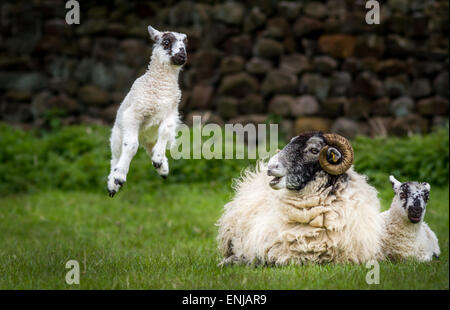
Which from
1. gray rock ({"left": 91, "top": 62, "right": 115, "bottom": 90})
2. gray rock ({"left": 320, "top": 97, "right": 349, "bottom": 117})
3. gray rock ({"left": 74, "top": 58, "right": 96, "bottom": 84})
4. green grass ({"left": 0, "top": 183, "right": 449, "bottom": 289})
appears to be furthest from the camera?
gray rock ({"left": 74, "top": 58, "right": 96, "bottom": 84})

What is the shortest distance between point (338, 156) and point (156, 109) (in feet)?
5.63

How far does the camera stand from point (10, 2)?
14.7 m

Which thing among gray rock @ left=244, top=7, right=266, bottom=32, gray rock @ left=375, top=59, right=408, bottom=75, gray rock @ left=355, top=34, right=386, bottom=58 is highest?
gray rock @ left=244, top=7, right=266, bottom=32

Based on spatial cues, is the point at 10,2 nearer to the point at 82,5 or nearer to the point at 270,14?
the point at 82,5

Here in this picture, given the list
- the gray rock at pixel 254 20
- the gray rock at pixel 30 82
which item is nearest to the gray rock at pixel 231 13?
the gray rock at pixel 254 20

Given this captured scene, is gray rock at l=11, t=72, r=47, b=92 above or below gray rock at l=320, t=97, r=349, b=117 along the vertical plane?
above

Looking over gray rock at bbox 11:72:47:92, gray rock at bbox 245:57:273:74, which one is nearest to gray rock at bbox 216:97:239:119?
gray rock at bbox 245:57:273:74

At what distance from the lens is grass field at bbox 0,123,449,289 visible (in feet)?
15.8

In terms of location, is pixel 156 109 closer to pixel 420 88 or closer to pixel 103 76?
pixel 420 88

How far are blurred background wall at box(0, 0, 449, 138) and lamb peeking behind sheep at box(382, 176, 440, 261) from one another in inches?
265

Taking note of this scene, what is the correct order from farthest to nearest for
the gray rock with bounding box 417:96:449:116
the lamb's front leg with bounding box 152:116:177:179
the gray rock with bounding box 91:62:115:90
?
the gray rock with bounding box 91:62:115:90, the gray rock with bounding box 417:96:449:116, the lamb's front leg with bounding box 152:116:177:179

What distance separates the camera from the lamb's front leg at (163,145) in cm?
426

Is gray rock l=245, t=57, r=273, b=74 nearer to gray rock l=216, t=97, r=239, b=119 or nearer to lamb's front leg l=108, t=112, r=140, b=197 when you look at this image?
gray rock l=216, t=97, r=239, b=119

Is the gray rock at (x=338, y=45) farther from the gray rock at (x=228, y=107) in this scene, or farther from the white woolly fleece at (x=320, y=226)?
the white woolly fleece at (x=320, y=226)
